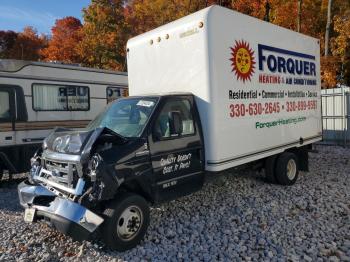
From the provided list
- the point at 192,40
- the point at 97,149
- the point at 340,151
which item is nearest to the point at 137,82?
the point at 192,40

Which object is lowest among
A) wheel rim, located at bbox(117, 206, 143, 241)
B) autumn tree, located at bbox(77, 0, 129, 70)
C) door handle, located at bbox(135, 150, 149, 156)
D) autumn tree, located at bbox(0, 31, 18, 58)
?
wheel rim, located at bbox(117, 206, 143, 241)

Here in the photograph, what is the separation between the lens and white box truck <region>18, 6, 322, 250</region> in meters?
4.50

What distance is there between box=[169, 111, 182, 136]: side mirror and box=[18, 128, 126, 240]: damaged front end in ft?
2.76

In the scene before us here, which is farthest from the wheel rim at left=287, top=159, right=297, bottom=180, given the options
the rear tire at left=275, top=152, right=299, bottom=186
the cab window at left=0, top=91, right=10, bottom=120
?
the cab window at left=0, top=91, right=10, bottom=120

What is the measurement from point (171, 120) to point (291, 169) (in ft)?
12.3

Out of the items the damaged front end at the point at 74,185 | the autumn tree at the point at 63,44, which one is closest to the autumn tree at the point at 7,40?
the autumn tree at the point at 63,44

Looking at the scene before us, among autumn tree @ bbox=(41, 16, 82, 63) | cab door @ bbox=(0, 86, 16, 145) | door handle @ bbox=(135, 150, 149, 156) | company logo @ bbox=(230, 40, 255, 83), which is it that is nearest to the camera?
door handle @ bbox=(135, 150, 149, 156)

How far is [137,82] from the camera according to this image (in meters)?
7.06

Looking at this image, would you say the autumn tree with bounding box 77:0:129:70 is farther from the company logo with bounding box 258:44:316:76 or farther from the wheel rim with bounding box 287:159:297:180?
the wheel rim with bounding box 287:159:297:180

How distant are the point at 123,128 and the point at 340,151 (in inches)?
351

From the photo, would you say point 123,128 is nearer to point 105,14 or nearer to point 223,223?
point 223,223

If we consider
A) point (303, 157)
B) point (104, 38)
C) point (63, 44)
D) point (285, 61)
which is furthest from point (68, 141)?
point (63, 44)

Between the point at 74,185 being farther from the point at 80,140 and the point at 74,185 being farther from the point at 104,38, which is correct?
the point at 104,38

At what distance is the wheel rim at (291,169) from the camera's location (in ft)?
25.4
